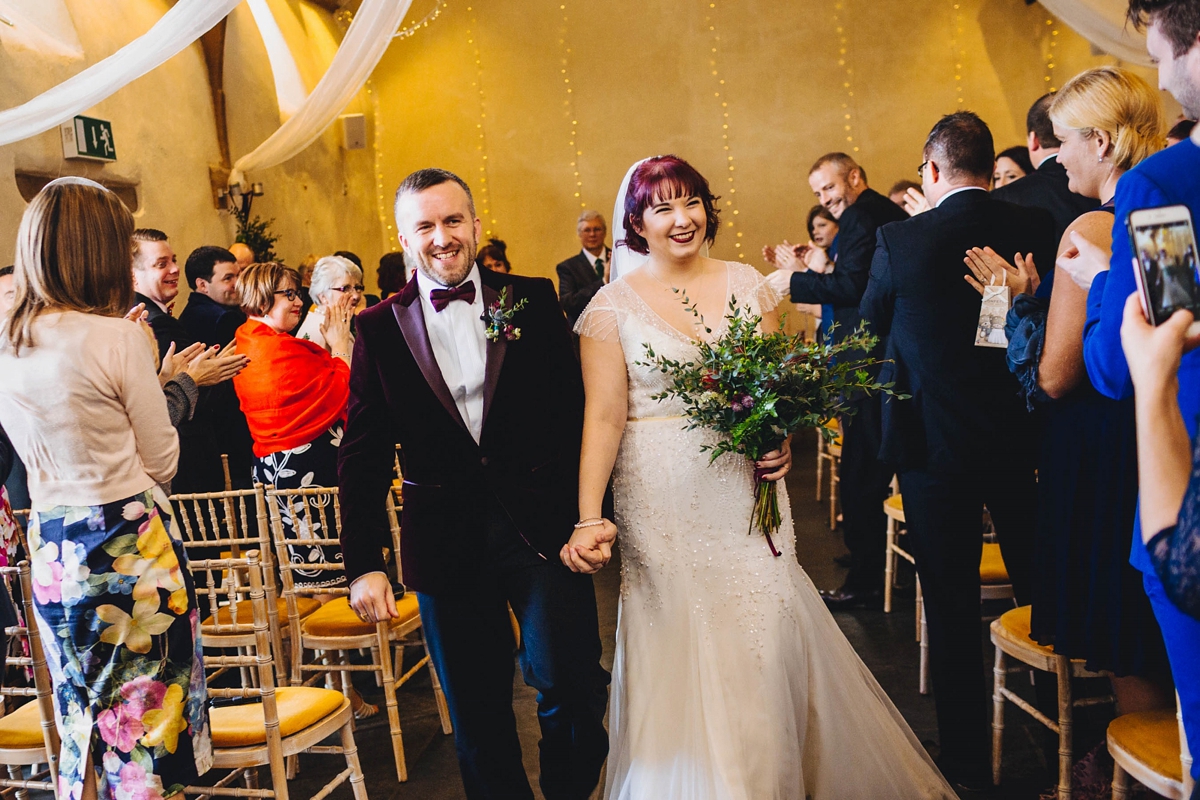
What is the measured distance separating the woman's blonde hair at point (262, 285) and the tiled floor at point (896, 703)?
175 cm

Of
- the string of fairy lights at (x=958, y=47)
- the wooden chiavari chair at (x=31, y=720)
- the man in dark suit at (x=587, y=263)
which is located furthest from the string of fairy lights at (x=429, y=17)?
the wooden chiavari chair at (x=31, y=720)

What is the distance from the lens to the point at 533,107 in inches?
411

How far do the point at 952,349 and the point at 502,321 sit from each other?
135 cm

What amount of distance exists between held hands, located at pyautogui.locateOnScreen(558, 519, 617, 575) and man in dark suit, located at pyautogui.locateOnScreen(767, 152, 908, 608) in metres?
2.34

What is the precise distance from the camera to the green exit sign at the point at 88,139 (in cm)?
572

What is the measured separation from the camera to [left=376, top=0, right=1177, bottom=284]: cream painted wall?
32.7 ft

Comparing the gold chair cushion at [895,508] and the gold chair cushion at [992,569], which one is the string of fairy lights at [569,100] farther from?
the gold chair cushion at [992,569]

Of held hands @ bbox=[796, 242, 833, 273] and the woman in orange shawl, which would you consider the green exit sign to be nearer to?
the woman in orange shawl

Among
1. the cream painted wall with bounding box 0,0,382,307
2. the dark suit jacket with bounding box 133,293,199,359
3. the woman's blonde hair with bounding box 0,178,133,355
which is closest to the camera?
the woman's blonde hair with bounding box 0,178,133,355

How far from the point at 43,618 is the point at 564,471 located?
131 cm

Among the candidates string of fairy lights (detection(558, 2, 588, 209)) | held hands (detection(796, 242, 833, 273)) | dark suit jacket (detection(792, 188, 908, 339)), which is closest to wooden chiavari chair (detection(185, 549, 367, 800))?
dark suit jacket (detection(792, 188, 908, 339))

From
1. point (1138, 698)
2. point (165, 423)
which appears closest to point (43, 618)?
point (165, 423)

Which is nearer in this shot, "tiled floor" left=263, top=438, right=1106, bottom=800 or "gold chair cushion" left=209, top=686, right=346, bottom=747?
"gold chair cushion" left=209, top=686, right=346, bottom=747

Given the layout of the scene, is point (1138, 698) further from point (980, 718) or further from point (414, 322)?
point (414, 322)
